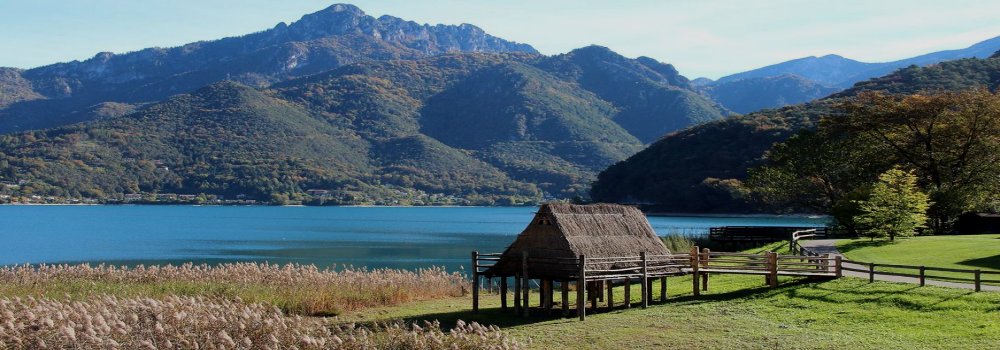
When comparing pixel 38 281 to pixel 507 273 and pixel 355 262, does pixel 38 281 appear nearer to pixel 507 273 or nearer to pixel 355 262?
pixel 507 273

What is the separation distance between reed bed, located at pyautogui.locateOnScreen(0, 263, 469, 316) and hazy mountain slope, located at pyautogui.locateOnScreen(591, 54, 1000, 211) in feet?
289

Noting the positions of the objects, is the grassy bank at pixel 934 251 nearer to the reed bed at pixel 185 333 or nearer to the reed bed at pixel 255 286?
the reed bed at pixel 255 286

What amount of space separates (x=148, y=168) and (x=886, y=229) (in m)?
186

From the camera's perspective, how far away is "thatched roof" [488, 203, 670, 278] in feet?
77.4

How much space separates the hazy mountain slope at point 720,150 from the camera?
11625 centimetres

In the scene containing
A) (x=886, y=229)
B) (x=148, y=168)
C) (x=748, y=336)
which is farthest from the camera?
(x=148, y=168)

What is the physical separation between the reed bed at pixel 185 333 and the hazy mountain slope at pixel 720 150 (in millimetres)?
97446

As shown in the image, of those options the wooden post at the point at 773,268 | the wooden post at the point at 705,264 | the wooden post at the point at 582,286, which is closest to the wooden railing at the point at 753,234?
the wooden post at the point at 705,264

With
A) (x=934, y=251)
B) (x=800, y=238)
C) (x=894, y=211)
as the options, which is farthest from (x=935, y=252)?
(x=800, y=238)

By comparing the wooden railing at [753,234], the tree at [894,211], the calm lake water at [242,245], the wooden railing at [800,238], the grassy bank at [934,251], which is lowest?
the calm lake water at [242,245]

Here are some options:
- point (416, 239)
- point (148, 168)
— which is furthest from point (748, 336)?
point (148, 168)

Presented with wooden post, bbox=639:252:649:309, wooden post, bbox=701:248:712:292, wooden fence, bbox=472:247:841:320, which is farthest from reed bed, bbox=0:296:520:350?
wooden post, bbox=701:248:712:292

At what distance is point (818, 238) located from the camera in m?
48.1

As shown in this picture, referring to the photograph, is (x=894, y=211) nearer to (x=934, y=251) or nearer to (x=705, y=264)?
(x=934, y=251)
